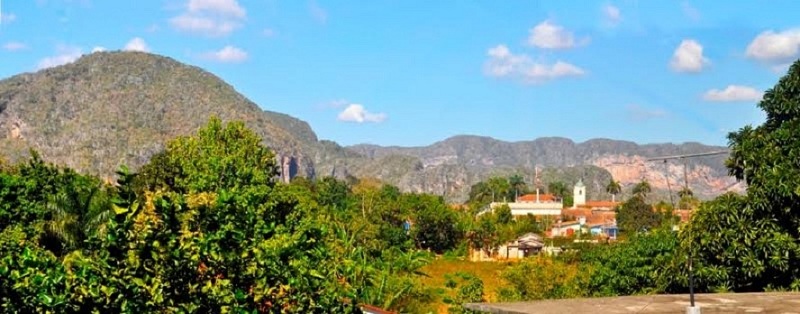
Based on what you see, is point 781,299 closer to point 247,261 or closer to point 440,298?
point 247,261

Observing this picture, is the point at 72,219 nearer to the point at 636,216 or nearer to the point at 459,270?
the point at 459,270

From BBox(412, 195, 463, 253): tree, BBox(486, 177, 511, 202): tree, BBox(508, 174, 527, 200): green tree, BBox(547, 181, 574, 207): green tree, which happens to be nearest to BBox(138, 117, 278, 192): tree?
BBox(412, 195, 463, 253): tree

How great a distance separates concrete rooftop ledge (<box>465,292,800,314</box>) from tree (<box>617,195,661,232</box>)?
246 feet

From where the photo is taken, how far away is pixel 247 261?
19.5 feet

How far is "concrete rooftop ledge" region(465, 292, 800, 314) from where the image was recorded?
9344 millimetres

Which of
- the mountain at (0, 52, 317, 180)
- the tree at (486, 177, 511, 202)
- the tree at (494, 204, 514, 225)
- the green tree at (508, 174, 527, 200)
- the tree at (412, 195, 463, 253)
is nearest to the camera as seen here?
the tree at (412, 195, 463, 253)

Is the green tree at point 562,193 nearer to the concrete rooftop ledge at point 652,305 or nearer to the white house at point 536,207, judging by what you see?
the white house at point 536,207

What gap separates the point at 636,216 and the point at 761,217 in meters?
74.4

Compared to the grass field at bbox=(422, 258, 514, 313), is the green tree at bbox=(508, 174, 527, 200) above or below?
above

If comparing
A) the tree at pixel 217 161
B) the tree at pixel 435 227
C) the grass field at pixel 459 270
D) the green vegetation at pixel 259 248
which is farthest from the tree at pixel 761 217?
the tree at pixel 435 227

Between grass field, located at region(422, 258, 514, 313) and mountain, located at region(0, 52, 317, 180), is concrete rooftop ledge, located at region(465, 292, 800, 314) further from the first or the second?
→ mountain, located at region(0, 52, 317, 180)

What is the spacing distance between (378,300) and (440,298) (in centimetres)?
1003

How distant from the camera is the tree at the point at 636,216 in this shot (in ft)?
282

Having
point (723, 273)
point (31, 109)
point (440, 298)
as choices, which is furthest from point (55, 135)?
point (723, 273)
